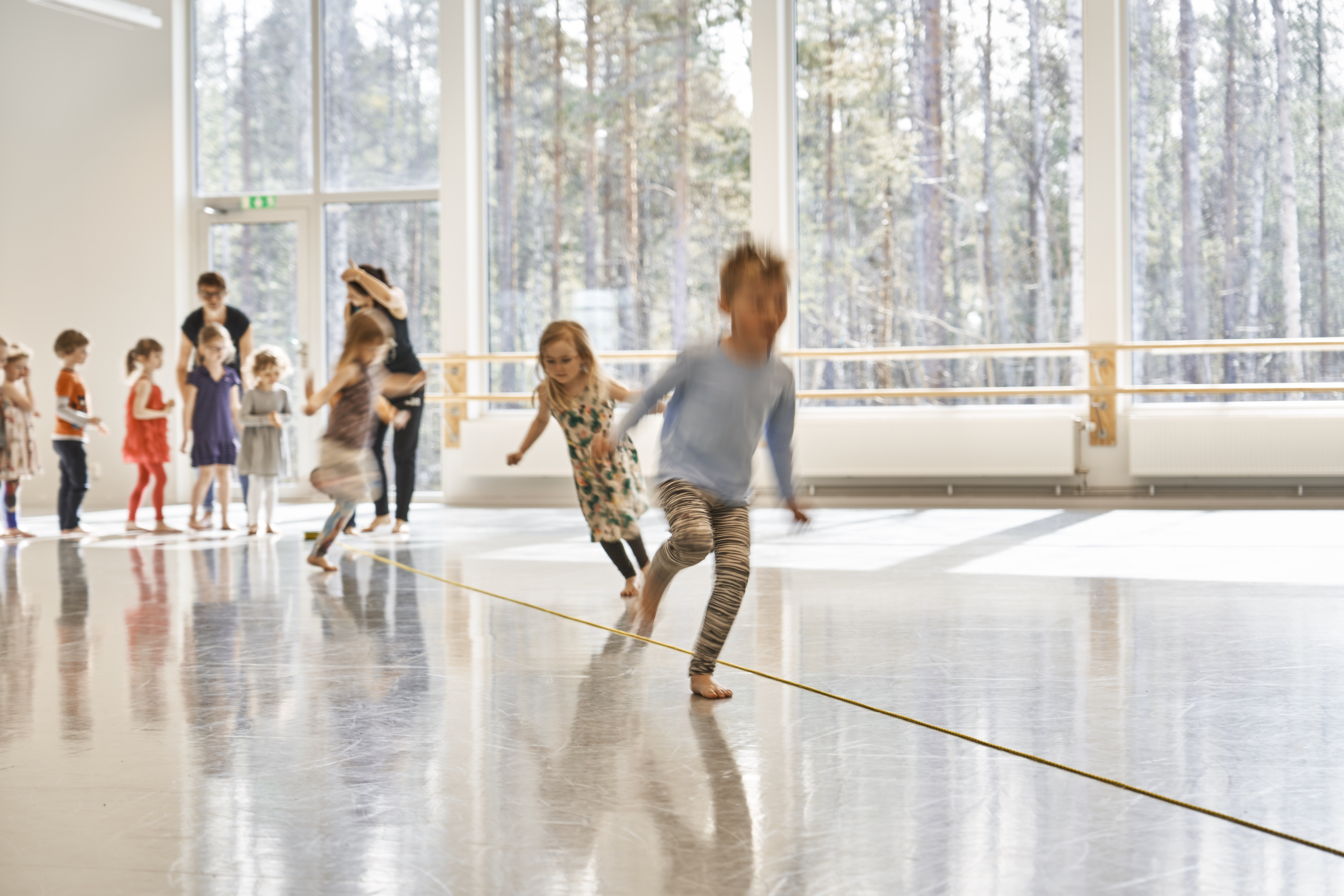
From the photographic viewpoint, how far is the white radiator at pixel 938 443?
7996 mm

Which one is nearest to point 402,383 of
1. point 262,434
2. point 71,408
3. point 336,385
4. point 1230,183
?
point 262,434

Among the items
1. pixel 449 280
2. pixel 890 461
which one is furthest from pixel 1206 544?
pixel 449 280

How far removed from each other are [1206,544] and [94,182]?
28.6 feet

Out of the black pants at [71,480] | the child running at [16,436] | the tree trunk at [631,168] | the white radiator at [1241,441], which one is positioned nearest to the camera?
the child running at [16,436]

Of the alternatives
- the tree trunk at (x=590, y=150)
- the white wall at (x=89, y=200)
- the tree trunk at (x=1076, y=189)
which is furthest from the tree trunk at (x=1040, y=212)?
the white wall at (x=89, y=200)

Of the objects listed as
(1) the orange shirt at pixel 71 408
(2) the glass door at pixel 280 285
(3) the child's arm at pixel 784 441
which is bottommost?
(3) the child's arm at pixel 784 441

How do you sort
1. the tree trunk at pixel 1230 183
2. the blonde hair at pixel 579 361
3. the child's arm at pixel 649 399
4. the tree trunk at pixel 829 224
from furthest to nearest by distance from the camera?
the tree trunk at pixel 829 224, the tree trunk at pixel 1230 183, the blonde hair at pixel 579 361, the child's arm at pixel 649 399

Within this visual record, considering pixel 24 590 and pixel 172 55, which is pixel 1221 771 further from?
pixel 172 55

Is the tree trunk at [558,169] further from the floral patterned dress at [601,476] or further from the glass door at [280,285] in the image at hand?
the floral patterned dress at [601,476]

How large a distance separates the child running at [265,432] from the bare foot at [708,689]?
4.28m

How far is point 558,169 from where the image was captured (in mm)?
9188

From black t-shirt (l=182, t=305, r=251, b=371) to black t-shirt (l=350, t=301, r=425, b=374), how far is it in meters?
A: 1.05

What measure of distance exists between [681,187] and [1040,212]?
2647 mm

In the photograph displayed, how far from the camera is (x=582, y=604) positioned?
4027mm
